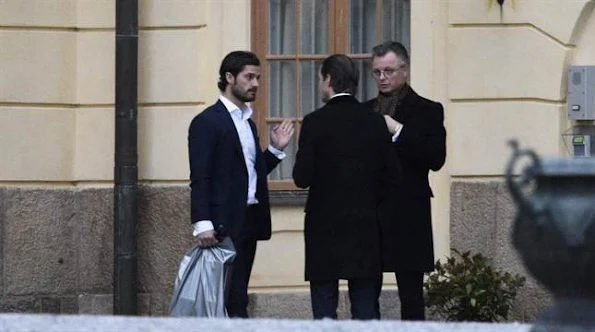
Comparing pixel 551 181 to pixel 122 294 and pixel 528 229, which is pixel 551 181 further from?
pixel 122 294

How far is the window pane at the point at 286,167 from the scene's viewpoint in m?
11.8

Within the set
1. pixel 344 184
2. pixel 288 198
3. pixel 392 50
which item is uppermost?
pixel 392 50

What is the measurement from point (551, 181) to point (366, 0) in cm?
640

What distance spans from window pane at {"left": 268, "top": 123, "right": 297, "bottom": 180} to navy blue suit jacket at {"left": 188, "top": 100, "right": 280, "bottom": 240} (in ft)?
8.29

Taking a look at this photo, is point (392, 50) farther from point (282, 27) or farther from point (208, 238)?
point (282, 27)

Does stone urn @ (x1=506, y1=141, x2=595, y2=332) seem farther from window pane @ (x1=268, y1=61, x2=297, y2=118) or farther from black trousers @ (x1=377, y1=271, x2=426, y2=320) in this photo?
window pane @ (x1=268, y1=61, x2=297, y2=118)

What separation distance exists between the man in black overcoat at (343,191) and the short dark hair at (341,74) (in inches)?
5.4

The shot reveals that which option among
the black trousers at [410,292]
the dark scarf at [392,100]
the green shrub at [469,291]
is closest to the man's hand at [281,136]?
the dark scarf at [392,100]

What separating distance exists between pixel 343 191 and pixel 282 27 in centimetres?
291

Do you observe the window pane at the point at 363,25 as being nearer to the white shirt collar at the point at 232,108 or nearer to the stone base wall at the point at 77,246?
the stone base wall at the point at 77,246

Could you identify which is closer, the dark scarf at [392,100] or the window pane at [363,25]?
the dark scarf at [392,100]

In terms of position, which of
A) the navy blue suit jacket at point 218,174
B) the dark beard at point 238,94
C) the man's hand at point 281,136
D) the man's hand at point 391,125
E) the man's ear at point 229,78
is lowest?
the navy blue suit jacket at point 218,174

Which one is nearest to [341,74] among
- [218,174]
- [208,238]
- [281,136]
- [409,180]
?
[281,136]

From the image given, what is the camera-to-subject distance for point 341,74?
9.27 meters
